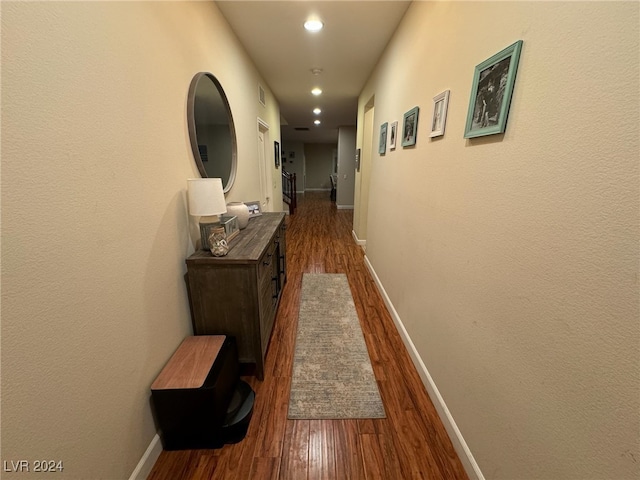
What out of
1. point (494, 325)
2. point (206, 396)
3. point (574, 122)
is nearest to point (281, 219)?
point (206, 396)

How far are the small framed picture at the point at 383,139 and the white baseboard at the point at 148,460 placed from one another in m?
2.77

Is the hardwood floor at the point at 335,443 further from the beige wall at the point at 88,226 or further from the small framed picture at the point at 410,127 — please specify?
the small framed picture at the point at 410,127

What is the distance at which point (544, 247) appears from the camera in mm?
766

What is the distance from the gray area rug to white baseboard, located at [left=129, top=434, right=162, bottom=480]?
0.66 meters

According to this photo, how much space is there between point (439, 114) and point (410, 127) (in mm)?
449

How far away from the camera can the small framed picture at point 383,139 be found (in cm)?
256

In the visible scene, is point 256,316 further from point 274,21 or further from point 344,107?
point 344,107

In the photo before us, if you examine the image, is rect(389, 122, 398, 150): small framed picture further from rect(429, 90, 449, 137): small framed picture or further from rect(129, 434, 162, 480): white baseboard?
rect(129, 434, 162, 480): white baseboard

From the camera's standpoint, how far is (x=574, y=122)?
0.68 m

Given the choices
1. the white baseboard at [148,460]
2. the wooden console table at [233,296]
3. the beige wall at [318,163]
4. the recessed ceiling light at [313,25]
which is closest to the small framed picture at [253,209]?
the wooden console table at [233,296]

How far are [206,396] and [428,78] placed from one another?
7.23 feet

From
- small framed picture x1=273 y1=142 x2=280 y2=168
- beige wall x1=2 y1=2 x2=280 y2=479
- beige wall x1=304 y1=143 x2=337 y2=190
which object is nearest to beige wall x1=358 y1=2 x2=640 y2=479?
beige wall x1=2 y1=2 x2=280 y2=479

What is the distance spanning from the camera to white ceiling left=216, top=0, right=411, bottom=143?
190 centimetres

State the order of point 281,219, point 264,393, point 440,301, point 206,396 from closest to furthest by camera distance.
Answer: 1. point 206,396
2. point 440,301
3. point 264,393
4. point 281,219
